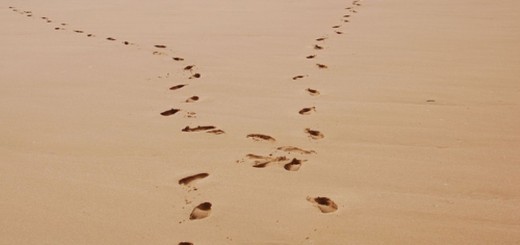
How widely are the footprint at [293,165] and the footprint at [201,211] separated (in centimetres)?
34

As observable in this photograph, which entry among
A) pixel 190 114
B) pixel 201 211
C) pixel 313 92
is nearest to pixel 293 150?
pixel 201 211

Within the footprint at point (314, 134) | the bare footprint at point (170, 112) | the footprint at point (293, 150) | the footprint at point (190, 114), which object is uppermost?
the footprint at point (314, 134)

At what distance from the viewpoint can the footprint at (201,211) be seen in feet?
5.03

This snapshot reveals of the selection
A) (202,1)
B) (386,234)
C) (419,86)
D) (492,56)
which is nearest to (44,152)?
(386,234)

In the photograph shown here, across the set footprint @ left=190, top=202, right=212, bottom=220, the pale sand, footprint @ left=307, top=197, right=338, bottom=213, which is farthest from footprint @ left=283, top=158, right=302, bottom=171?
footprint @ left=190, top=202, right=212, bottom=220

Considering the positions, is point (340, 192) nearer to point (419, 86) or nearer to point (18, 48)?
point (419, 86)

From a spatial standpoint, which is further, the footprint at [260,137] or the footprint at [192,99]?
the footprint at [192,99]

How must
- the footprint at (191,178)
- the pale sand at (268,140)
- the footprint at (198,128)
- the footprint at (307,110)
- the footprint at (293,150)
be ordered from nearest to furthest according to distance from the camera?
the pale sand at (268,140)
the footprint at (191,178)
the footprint at (293,150)
the footprint at (198,128)
the footprint at (307,110)

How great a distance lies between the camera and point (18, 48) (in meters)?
3.81

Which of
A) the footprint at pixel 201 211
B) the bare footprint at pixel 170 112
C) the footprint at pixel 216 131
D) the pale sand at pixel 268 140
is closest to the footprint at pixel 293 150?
the pale sand at pixel 268 140

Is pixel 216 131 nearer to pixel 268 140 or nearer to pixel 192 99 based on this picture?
pixel 268 140

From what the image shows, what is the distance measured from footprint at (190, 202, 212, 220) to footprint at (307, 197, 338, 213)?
0.31m

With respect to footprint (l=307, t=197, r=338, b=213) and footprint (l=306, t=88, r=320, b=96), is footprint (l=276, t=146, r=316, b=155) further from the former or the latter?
footprint (l=306, t=88, r=320, b=96)

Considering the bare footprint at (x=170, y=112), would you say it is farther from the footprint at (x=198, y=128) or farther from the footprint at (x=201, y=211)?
the footprint at (x=201, y=211)
